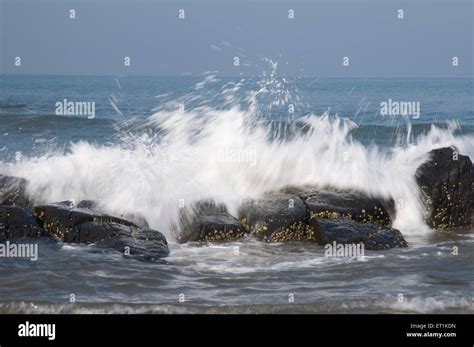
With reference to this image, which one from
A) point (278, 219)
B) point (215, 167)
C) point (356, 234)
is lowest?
point (356, 234)

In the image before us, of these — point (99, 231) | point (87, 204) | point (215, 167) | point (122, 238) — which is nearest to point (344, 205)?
point (215, 167)

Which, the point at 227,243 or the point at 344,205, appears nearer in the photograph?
the point at 227,243

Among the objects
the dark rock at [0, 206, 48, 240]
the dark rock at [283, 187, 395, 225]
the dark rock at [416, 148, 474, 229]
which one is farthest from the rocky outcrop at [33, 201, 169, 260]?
the dark rock at [416, 148, 474, 229]

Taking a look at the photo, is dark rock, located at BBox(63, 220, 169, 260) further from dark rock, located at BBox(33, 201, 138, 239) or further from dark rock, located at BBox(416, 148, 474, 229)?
dark rock, located at BBox(416, 148, 474, 229)

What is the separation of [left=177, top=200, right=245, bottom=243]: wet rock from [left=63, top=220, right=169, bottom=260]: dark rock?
2.53ft

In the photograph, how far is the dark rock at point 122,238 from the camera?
8.98 m

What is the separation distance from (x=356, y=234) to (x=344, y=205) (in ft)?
3.48

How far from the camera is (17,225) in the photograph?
31.5ft

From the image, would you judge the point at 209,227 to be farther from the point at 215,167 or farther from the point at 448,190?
the point at 448,190

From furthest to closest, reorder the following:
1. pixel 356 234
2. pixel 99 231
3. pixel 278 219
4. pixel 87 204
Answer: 1. pixel 87 204
2. pixel 278 219
3. pixel 356 234
4. pixel 99 231

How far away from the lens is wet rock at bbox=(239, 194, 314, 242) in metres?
10.1

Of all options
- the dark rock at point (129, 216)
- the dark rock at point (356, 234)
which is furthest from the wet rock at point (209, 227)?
the dark rock at point (356, 234)
